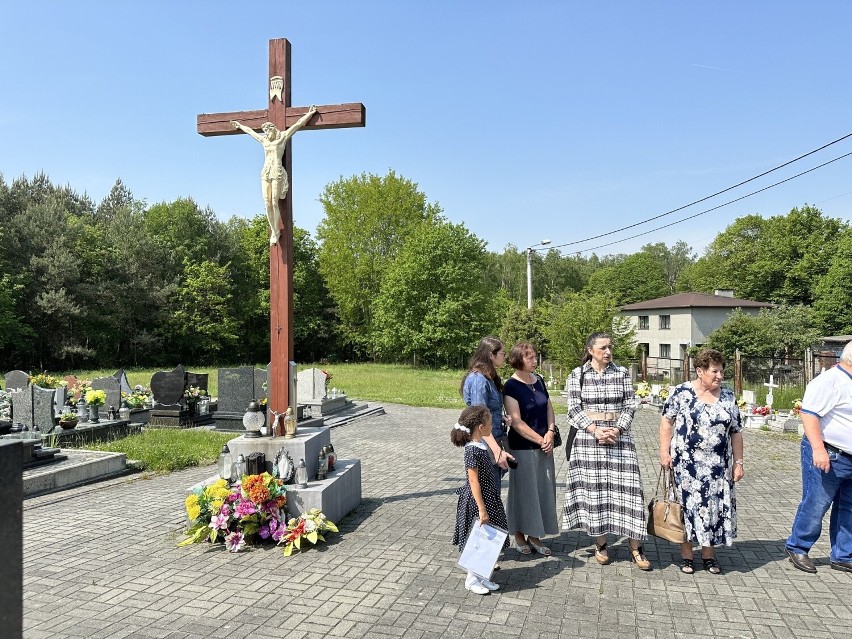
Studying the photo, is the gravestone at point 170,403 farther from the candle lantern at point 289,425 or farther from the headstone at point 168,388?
the candle lantern at point 289,425

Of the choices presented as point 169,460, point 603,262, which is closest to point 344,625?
point 169,460

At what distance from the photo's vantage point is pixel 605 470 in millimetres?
4777

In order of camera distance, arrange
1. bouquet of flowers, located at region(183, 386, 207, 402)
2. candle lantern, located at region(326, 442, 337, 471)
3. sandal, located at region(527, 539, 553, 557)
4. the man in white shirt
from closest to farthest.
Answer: the man in white shirt
sandal, located at region(527, 539, 553, 557)
candle lantern, located at region(326, 442, 337, 471)
bouquet of flowers, located at region(183, 386, 207, 402)

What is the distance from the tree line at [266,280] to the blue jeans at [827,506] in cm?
1961

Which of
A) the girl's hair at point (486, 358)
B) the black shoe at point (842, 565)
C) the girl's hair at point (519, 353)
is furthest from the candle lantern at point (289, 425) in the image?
the black shoe at point (842, 565)

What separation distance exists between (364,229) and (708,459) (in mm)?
38189

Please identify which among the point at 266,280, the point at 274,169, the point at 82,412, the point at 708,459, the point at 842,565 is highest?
the point at 266,280

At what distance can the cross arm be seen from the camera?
5.95 meters

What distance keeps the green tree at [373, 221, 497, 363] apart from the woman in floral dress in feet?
106

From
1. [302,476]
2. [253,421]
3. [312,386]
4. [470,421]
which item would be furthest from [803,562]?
[312,386]

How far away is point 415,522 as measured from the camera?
5.96 m

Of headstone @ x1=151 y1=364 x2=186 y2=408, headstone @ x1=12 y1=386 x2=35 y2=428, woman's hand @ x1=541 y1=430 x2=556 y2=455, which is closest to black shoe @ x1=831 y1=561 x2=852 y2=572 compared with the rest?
woman's hand @ x1=541 y1=430 x2=556 y2=455

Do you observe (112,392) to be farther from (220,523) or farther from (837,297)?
(837,297)

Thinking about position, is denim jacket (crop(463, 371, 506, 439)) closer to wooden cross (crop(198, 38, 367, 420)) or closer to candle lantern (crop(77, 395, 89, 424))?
wooden cross (crop(198, 38, 367, 420))
